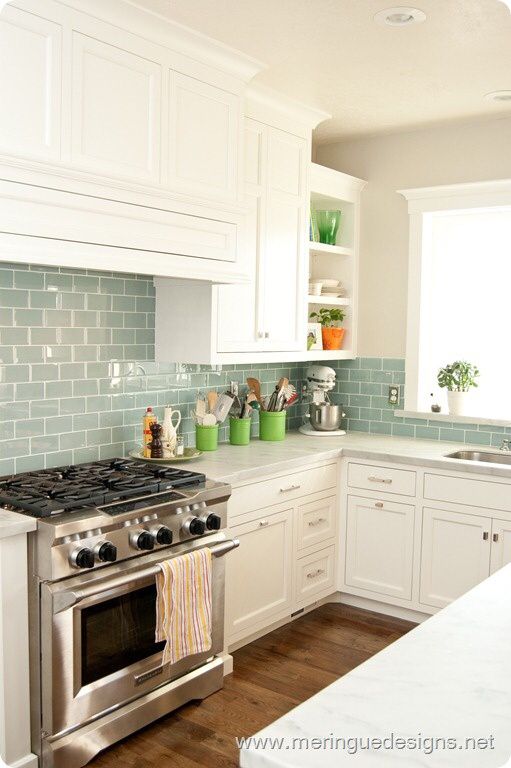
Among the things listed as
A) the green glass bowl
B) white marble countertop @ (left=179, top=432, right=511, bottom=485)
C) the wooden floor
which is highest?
the green glass bowl

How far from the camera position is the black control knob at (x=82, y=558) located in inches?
98.6

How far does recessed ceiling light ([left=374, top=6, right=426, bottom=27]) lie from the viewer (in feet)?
9.10

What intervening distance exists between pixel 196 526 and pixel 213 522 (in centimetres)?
11

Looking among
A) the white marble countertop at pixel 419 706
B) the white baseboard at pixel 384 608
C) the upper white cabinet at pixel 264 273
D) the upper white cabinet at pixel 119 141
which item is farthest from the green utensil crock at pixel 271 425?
the white marble countertop at pixel 419 706

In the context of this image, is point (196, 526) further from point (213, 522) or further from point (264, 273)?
point (264, 273)

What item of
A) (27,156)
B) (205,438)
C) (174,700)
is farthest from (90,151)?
(174,700)

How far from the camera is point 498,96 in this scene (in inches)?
149

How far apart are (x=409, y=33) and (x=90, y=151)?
1360 mm

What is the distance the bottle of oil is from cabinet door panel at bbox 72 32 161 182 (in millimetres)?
1114

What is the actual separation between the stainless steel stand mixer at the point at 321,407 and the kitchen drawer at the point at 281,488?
501mm

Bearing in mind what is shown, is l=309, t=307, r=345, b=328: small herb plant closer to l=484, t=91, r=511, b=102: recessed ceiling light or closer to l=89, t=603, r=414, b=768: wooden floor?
l=484, t=91, r=511, b=102: recessed ceiling light

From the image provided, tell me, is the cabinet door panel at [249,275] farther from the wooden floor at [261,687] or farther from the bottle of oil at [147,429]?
the wooden floor at [261,687]

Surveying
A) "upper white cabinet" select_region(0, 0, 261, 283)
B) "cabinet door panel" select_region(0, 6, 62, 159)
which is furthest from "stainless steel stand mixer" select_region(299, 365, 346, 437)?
"cabinet door panel" select_region(0, 6, 62, 159)

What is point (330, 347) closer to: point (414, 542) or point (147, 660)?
point (414, 542)
